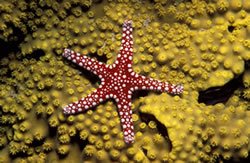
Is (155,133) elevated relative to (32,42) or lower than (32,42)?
lower

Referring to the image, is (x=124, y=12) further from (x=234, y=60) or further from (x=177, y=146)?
(x=177, y=146)

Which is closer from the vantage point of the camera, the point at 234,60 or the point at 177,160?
the point at 177,160

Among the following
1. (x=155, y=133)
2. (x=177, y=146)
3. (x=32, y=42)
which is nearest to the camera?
(x=177, y=146)

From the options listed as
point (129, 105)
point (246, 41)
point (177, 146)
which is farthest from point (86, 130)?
point (246, 41)

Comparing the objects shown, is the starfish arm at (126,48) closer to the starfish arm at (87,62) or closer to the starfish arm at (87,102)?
the starfish arm at (87,62)

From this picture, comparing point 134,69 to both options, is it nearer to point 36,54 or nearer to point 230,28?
point 36,54

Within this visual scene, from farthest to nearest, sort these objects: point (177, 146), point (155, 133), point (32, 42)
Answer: point (32, 42) → point (155, 133) → point (177, 146)

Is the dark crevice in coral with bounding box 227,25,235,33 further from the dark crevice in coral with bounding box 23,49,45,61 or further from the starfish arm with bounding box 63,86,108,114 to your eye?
the dark crevice in coral with bounding box 23,49,45,61
